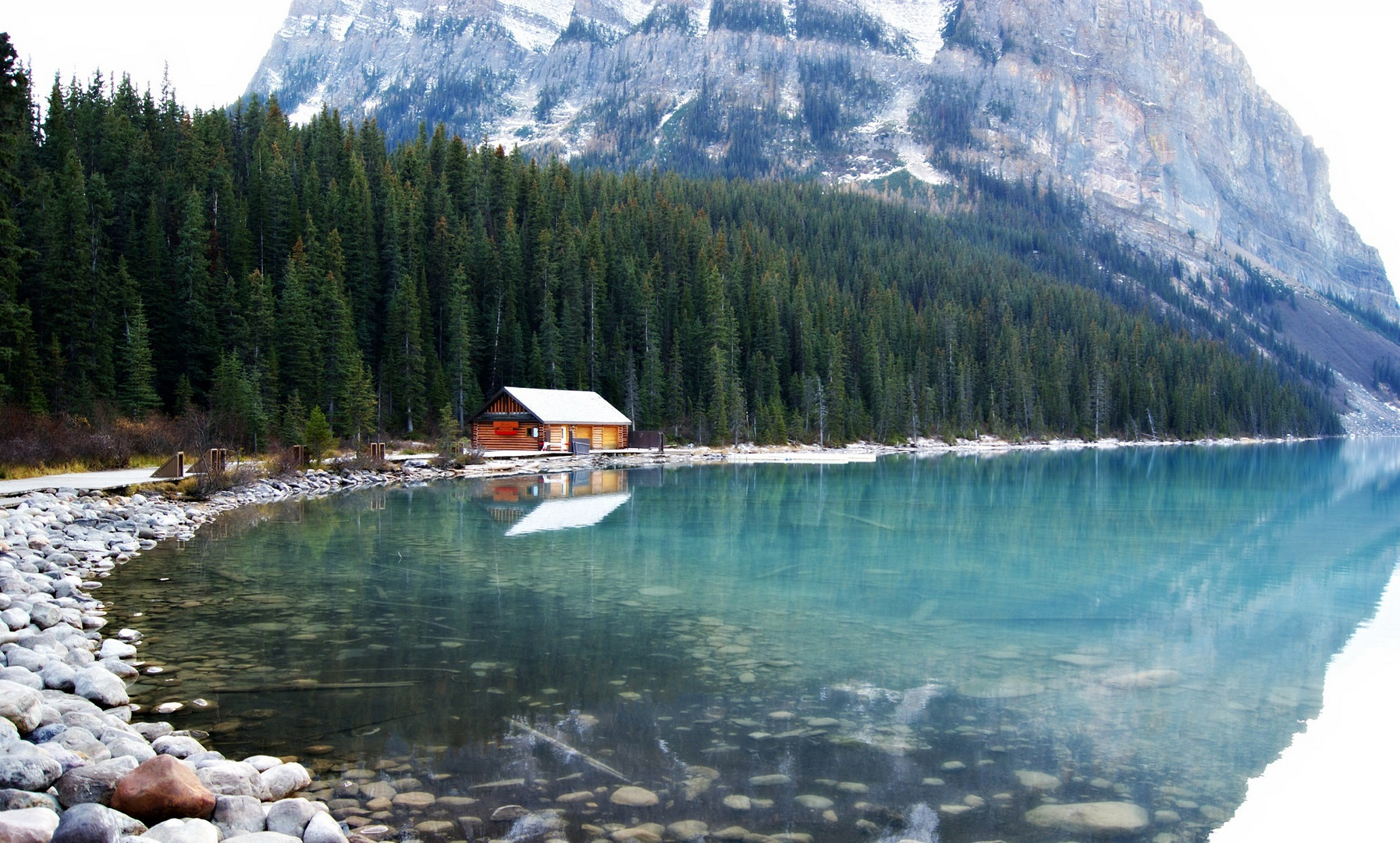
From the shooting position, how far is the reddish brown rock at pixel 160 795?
19.6 ft

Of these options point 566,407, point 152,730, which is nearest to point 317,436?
point 566,407

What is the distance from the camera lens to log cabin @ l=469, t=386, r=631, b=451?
5422 centimetres

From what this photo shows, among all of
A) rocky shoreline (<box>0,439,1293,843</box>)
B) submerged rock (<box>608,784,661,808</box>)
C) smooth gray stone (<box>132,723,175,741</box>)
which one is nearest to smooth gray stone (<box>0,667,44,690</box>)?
rocky shoreline (<box>0,439,1293,843</box>)

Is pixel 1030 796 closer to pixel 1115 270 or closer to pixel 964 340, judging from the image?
pixel 964 340

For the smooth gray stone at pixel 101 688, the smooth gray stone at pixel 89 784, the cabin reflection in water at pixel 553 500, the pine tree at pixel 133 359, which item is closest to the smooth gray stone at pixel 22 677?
the smooth gray stone at pixel 101 688

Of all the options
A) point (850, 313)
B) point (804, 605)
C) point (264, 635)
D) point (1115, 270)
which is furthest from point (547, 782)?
point (1115, 270)

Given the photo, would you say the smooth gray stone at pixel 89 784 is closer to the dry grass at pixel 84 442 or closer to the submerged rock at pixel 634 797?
the submerged rock at pixel 634 797

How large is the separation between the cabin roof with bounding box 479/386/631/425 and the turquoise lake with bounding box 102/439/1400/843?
93.3ft

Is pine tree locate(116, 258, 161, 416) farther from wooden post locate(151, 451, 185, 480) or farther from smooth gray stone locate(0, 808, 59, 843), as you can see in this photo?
smooth gray stone locate(0, 808, 59, 843)

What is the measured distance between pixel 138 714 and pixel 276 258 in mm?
56575

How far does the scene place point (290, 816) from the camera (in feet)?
20.1

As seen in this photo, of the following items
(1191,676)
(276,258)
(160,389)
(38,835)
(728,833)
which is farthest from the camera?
(276,258)

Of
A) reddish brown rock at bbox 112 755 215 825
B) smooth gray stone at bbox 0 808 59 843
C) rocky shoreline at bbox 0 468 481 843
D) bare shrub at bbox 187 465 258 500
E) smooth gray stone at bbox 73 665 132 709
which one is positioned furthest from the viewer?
bare shrub at bbox 187 465 258 500

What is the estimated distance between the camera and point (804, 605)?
14906 mm
